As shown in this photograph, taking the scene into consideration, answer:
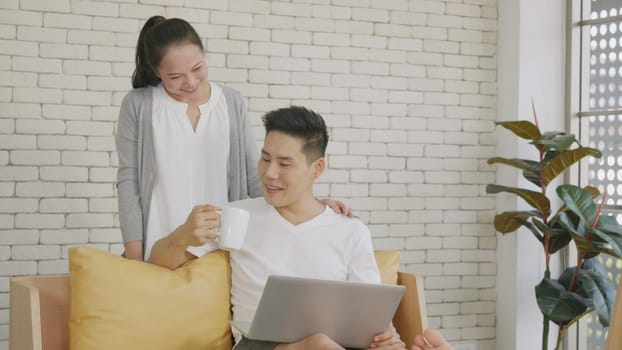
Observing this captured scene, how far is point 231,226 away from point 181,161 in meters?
0.49

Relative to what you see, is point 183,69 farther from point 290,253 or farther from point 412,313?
point 412,313

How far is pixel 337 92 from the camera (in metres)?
4.34

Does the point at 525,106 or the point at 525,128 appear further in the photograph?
the point at 525,106

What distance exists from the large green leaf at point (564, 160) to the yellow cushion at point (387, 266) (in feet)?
4.54

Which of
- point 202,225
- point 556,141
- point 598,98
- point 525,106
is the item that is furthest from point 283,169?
point 598,98

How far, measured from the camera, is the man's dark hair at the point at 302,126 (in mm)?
2705

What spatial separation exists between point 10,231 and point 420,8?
244 cm

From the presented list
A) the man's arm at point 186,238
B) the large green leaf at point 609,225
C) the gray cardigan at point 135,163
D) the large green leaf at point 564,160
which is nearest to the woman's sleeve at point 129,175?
the gray cardigan at point 135,163

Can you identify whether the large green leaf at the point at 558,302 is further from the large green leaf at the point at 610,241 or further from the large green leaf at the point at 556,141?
the large green leaf at the point at 556,141

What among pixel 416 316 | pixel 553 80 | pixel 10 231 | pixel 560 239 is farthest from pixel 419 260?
pixel 10 231

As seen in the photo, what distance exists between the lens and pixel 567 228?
3.95 m

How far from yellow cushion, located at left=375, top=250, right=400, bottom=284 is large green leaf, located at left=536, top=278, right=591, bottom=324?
4.44 feet

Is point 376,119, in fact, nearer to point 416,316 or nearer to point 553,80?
point 553,80

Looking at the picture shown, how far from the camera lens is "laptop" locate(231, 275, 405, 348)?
227 centimetres
